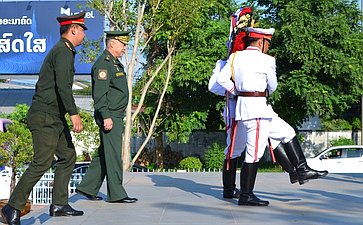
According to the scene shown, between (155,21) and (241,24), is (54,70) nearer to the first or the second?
(241,24)

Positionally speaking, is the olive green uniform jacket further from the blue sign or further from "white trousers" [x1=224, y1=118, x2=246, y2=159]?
the blue sign

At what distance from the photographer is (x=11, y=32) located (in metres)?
30.1

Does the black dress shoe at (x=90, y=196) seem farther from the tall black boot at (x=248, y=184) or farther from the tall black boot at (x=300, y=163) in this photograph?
the tall black boot at (x=300, y=163)

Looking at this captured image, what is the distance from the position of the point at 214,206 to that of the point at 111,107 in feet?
4.59

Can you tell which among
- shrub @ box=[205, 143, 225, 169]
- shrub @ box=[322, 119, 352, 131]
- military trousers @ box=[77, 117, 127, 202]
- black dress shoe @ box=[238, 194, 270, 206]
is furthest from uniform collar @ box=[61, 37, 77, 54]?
shrub @ box=[322, 119, 352, 131]

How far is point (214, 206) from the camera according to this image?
701 cm

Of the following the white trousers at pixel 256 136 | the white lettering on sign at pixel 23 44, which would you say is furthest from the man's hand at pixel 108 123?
the white lettering on sign at pixel 23 44

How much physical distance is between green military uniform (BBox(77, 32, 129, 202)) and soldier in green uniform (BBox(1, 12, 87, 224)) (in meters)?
0.97

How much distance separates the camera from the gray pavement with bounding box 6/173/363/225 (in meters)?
6.05

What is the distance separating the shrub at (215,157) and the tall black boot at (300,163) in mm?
17241

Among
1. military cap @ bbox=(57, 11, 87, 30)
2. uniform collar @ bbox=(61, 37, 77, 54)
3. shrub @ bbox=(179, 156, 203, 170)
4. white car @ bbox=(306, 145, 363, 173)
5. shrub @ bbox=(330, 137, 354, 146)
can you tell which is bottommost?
shrub @ bbox=(179, 156, 203, 170)

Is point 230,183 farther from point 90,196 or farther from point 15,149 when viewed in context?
point 15,149

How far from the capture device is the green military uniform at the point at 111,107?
706 cm

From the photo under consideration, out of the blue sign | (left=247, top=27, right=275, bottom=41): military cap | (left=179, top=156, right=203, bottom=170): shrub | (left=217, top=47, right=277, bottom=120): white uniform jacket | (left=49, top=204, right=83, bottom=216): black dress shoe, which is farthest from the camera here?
the blue sign
